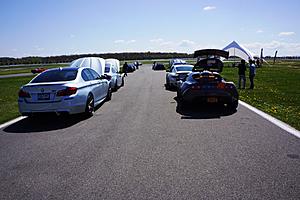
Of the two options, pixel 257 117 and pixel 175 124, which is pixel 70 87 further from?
pixel 257 117

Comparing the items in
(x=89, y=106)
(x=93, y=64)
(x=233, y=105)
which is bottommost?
(x=233, y=105)

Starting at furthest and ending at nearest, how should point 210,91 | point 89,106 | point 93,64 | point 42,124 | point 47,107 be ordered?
point 93,64
point 210,91
point 89,106
point 42,124
point 47,107

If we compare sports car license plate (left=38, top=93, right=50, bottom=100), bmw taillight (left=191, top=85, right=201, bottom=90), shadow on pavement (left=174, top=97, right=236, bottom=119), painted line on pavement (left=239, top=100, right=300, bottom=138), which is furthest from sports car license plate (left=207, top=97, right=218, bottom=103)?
sports car license plate (left=38, top=93, right=50, bottom=100)

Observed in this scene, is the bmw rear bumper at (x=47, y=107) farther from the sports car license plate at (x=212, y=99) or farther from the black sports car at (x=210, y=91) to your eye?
the sports car license plate at (x=212, y=99)

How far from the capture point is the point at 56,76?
8680mm

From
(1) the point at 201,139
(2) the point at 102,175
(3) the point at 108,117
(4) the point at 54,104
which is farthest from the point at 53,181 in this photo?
(3) the point at 108,117

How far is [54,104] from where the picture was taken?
7762 millimetres

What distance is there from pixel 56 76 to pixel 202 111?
485 cm

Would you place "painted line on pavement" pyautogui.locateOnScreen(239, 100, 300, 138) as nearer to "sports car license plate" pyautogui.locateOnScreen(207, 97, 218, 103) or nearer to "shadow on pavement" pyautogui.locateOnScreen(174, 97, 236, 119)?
"shadow on pavement" pyautogui.locateOnScreen(174, 97, 236, 119)

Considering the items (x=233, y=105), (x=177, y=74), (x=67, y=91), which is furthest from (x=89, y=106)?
(x=177, y=74)

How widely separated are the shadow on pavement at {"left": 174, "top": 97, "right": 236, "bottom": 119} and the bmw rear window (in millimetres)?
3603

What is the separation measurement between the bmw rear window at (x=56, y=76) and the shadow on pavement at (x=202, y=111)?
3.60m

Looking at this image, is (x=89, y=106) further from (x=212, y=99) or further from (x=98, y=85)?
(x=212, y=99)

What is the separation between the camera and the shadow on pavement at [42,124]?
297 inches
